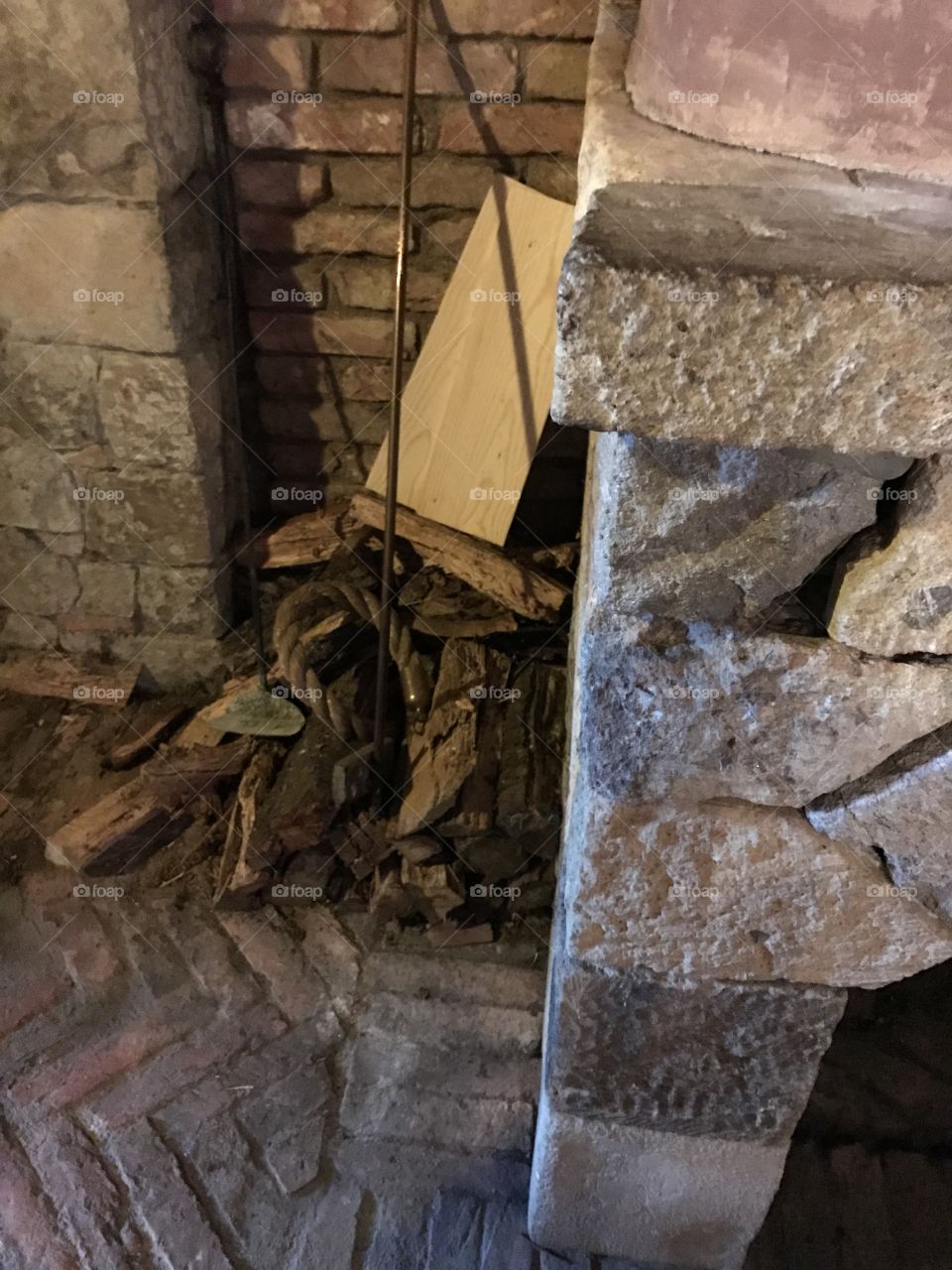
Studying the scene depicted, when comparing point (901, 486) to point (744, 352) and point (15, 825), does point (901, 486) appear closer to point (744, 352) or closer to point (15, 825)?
point (744, 352)

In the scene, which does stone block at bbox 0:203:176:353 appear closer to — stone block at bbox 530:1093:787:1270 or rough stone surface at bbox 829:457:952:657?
rough stone surface at bbox 829:457:952:657

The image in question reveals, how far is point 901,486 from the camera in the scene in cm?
103

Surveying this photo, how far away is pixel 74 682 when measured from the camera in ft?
10.0

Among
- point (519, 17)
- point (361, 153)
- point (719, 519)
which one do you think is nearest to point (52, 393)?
point (361, 153)

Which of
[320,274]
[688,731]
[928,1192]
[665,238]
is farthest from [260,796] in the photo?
[665,238]

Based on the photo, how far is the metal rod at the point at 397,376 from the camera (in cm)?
213

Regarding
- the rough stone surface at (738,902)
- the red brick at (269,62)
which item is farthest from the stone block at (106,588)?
the rough stone surface at (738,902)

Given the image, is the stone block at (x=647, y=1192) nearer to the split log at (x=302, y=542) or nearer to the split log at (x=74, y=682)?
the split log at (x=302, y=542)

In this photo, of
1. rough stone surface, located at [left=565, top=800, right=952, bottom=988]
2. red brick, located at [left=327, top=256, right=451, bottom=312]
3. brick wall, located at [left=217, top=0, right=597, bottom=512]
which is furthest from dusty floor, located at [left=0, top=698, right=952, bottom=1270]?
red brick, located at [left=327, top=256, right=451, bottom=312]

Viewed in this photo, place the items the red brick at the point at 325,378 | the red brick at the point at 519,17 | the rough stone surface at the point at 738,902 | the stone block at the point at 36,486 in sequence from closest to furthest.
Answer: the rough stone surface at the point at 738,902
the red brick at the point at 519,17
the stone block at the point at 36,486
the red brick at the point at 325,378

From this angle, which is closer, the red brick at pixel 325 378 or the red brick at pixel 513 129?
the red brick at pixel 513 129

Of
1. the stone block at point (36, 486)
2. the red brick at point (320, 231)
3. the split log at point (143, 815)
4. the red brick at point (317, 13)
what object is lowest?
the split log at point (143, 815)

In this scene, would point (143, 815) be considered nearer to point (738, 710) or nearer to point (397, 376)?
point (397, 376)

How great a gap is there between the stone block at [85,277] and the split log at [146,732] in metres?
1.12
